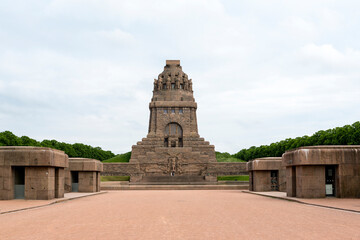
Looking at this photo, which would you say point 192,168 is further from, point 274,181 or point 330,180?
point 330,180

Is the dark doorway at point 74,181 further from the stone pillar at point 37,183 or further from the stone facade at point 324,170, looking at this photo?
the stone facade at point 324,170

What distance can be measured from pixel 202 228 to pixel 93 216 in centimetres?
520

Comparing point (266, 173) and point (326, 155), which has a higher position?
point (326, 155)

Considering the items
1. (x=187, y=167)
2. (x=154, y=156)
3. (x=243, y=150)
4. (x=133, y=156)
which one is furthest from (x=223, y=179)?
(x=243, y=150)

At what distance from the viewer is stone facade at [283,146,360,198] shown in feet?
75.5

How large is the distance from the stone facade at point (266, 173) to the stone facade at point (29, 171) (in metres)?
17.1

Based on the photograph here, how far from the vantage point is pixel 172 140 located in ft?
226

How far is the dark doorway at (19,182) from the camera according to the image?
23578mm

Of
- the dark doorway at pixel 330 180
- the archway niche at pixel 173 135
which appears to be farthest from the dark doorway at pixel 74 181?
the archway niche at pixel 173 135

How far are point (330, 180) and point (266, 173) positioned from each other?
9.82m

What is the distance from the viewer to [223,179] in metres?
54.8

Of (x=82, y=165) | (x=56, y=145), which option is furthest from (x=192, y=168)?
(x=56, y=145)

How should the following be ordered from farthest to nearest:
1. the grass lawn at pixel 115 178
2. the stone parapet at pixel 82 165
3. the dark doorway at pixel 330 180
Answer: the grass lawn at pixel 115 178
the stone parapet at pixel 82 165
the dark doorway at pixel 330 180

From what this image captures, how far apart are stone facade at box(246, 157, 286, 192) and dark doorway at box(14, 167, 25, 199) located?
18336mm
